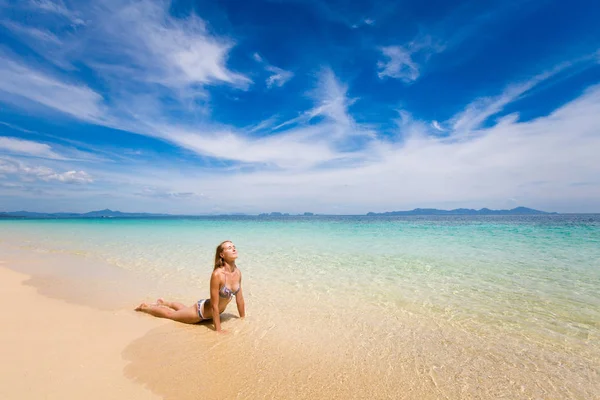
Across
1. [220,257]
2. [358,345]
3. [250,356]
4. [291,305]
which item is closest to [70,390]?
[250,356]

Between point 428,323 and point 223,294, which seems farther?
point 428,323

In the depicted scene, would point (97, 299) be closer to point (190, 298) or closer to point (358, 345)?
point (190, 298)

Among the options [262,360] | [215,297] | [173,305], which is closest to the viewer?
[262,360]

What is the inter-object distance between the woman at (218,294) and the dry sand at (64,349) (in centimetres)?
40

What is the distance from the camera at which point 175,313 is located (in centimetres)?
550

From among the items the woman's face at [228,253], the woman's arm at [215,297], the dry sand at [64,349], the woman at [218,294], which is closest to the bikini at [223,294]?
the woman at [218,294]

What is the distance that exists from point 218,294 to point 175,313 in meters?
1.21

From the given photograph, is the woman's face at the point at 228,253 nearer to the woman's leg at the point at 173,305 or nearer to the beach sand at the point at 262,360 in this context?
the beach sand at the point at 262,360

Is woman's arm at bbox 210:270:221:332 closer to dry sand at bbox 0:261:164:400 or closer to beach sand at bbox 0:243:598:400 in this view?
beach sand at bbox 0:243:598:400

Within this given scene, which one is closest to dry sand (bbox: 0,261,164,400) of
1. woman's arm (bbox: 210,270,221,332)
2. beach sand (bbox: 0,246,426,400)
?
beach sand (bbox: 0,246,426,400)

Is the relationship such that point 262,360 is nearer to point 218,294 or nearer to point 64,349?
point 218,294

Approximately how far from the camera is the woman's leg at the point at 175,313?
5.30 meters

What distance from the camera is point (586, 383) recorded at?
3.45 metres

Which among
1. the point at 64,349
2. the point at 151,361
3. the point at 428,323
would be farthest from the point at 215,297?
the point at 428,323
